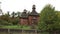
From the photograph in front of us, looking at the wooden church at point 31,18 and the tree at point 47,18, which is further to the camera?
the wooden church at point 31,18

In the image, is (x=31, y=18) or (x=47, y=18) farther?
(x=31, y=18)

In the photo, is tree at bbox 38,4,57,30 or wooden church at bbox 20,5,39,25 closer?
tree at bbox 38,4,57,30

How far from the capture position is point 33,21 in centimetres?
6875

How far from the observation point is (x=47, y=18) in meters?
47.1

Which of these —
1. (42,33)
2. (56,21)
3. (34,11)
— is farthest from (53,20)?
(34,11)

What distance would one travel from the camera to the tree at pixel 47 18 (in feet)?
153

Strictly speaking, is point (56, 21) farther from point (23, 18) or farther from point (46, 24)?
point (23, 18)

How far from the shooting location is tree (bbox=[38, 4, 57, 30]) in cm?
4661

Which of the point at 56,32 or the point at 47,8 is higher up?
the point at 47,8

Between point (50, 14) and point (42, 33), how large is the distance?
563 centimetres

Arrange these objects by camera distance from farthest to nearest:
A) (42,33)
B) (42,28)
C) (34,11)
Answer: (34,11)
(42,28)
(42,33)

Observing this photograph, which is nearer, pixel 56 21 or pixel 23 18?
pixel 56 21

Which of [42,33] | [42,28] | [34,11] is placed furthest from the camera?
[34,11]

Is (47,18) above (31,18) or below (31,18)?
above
